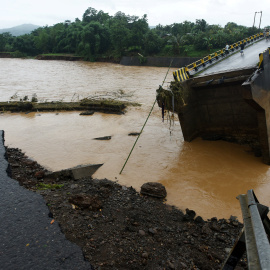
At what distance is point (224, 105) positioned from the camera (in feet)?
29.9

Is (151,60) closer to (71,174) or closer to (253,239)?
(71,174)

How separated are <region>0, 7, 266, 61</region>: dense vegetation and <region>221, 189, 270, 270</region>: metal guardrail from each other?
37.2m

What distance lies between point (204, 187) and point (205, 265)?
135 inches

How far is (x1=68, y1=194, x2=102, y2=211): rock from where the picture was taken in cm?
500

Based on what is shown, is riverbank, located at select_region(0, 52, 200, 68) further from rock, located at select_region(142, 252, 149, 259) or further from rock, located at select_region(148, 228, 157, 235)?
rock, located at select_region(142, 252, 149, 259)

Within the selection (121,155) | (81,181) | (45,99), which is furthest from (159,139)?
(45,99)

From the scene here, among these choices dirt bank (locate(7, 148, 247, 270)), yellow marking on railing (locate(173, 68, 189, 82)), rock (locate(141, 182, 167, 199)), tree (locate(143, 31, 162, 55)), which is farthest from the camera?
tree (locate(143, 31, 162, 55))

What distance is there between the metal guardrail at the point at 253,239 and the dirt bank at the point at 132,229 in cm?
211

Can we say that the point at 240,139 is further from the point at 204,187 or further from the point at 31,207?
the point at 31,207

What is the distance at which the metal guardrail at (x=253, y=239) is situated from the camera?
1.22 m

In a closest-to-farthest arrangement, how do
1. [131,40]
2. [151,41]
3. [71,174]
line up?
[71,174] < [151,41] < [131,40]

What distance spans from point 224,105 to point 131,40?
121ft

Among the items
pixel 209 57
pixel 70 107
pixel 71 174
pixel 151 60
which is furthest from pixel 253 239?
pixel 151 60

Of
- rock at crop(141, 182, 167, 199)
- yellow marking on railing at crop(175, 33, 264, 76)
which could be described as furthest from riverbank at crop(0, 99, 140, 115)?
rock at crop(141, 182, 167, 199)
